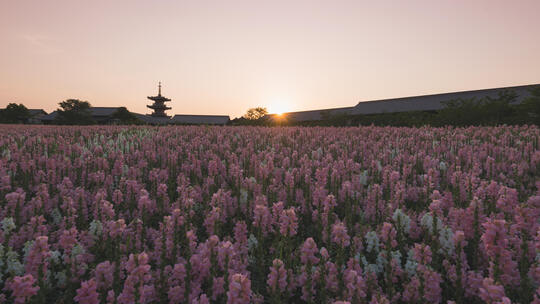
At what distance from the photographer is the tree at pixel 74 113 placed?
6347cm

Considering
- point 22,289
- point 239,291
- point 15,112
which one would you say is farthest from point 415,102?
point 15,112

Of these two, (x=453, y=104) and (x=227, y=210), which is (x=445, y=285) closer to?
(x=227, y=210)

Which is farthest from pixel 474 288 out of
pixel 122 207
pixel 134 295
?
pixel 122 207

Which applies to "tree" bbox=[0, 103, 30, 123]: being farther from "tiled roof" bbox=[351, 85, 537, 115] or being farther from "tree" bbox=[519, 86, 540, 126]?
"tree" bbox=[519, 86, 540, 126]

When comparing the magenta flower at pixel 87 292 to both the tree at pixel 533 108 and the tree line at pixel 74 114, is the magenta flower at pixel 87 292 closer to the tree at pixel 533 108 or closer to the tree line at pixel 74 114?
the tree at pixel 533 108

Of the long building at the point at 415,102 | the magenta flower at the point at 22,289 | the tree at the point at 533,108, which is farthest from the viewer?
the long building at the point at 415,102

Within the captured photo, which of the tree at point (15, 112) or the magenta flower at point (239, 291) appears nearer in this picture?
the magenta flower at point (239, 291)

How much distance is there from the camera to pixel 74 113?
6412 cm

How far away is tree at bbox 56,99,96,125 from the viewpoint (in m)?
63.5

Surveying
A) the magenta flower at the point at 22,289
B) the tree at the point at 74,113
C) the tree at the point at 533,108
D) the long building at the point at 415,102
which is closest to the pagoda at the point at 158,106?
the tree at the point at 74,113

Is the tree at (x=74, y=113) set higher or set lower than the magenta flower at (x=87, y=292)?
higher

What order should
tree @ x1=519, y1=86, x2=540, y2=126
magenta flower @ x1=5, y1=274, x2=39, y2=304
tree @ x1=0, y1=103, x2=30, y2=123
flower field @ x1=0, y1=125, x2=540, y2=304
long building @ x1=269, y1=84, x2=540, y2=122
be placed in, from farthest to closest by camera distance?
tree @ x1=0, y1=103, x2=30, y2=123 < long building @ x1=269, y1=84, x2=540, y2=122 < tree @ x1=519, y1=86, x2=540, y2=126 < flower field @ x1=0, y1=125, x2=540, y2=304 < magenta flower @ x1=5, y1=274, x2=39, y2=304

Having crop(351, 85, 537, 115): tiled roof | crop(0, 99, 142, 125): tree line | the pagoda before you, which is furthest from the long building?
the pagoda

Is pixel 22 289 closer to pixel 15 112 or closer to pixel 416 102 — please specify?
pixel 416 102
